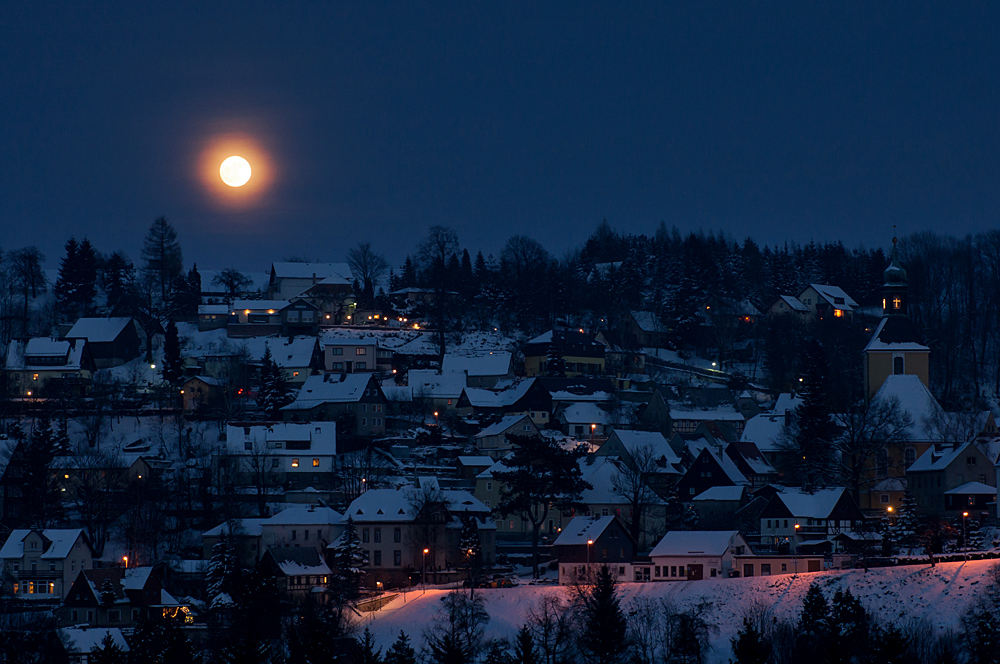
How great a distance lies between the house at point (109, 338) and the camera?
109 metres

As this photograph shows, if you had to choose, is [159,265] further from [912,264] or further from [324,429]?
[912,264]

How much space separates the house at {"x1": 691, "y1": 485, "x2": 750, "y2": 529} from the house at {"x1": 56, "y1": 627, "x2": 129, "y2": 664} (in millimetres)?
30553

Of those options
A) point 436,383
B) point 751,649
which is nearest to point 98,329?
point 436,383

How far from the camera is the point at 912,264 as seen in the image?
126438 millimetres

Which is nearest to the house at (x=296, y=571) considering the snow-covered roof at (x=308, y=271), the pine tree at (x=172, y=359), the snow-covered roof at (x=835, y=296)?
the pine tree at (x=172, y=359)

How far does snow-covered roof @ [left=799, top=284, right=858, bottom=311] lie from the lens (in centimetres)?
12769

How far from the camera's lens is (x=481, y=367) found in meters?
109

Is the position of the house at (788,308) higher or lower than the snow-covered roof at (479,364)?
higher

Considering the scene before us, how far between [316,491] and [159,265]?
48.8m

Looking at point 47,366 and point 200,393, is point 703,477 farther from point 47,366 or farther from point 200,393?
point 47,366

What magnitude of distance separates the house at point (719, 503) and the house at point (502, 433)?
14306 millimetres

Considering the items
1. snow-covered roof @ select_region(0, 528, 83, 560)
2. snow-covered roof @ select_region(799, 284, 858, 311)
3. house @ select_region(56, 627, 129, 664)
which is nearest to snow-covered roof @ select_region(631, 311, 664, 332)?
snow-covered roof @ select_region(799, 284, 858, 311)

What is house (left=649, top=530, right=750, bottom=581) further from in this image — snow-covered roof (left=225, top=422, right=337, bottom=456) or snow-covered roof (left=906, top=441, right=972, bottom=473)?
snow-covered roof (left=225, top=422, right=337, bottom=456)

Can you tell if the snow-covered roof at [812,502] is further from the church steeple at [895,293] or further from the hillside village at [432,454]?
the church steeple at [895,293]
